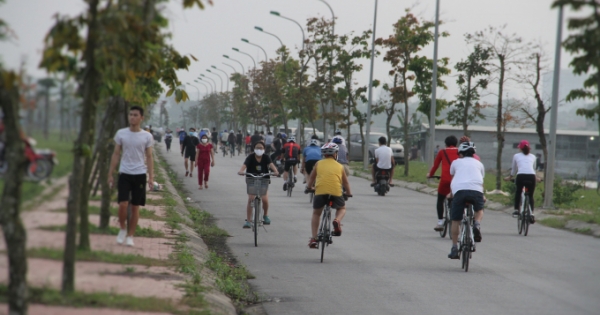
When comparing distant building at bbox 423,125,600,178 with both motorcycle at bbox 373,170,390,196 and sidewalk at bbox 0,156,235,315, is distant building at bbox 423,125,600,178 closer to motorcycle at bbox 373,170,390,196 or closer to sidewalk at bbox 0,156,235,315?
motorcycle at bbox 373,170,390,196

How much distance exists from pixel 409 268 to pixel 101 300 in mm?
5881

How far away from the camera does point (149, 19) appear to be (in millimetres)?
6324

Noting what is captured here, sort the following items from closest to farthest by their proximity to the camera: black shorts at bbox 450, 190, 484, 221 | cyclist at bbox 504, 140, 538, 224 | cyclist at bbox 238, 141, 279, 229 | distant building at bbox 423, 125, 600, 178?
black shorts at bbox 450, 190, 484, 221, cyclist at bbox 238, 141, 279, 229, cyclist at bbox 504, 140, 538, 224, distant building at bbox 423, 125, 600, 178

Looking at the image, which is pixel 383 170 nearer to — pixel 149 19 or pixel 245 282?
pixel 245 282

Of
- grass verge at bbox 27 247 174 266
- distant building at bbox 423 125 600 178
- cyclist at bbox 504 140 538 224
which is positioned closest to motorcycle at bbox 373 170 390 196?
cyclist at bbox 504 140 538 224

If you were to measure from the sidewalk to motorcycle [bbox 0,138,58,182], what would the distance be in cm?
23

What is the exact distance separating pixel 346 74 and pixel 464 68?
17843mm

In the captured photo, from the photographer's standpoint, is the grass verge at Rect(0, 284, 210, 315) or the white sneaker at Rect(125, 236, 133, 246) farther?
the white sneaker at Rect(125, 236, 133, 246)

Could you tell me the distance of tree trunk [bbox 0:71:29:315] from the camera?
5.32 meters

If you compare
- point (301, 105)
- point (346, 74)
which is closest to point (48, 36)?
point (346, 74)

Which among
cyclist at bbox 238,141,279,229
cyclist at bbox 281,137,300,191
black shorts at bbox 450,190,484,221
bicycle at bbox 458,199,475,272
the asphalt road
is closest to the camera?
the asphalt road

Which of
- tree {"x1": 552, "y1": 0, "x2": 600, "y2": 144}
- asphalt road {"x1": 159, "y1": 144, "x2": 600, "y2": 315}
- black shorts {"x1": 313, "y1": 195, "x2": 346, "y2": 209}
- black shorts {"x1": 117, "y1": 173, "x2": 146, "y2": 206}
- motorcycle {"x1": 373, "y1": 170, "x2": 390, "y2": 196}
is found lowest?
asphalt road {"x1": 159, "y1": 144, "x2": 600, "y2": 315}

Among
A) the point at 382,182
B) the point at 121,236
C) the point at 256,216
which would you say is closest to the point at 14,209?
the point at 121,236

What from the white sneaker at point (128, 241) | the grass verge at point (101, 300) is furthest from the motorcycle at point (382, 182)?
the grass verge at point (101, 300)
